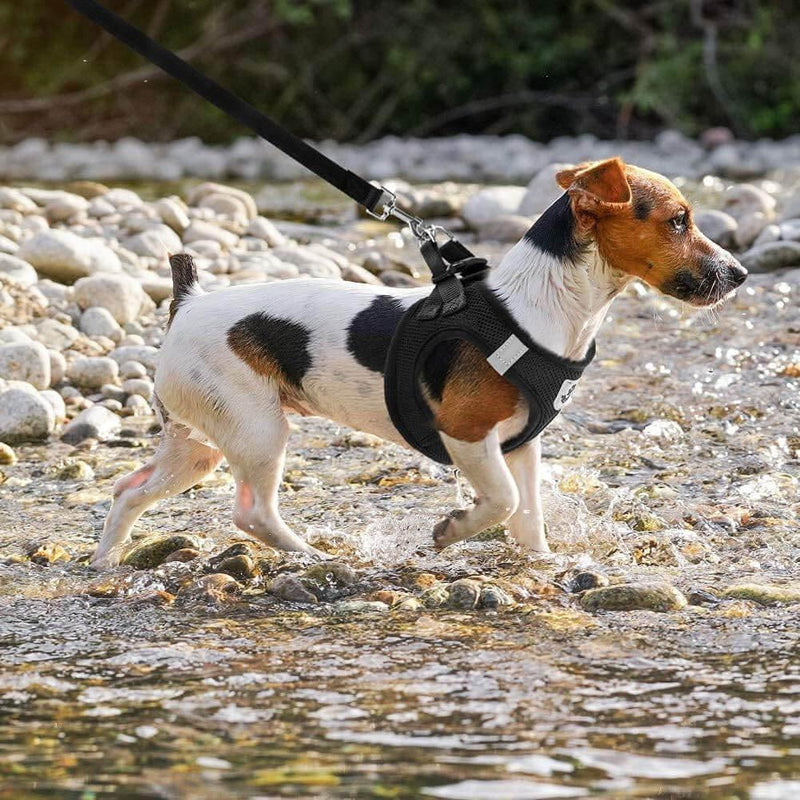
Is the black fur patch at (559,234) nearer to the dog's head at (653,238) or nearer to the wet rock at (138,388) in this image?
the dog's head at (653,238)

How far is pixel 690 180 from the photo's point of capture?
1263 cm

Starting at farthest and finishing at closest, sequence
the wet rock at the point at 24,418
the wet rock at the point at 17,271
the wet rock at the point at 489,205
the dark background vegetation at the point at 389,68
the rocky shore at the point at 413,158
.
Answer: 1. the dark background vegetation at the point at 389,68
2. the rocky shore at the point at 413,158
3. the wet rock at the point at 489,205
4. the wet rock at the point at 17,271
5. the wet rock at the point at 24,418

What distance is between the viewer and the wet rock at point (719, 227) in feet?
31.8

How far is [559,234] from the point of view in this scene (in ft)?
13.7

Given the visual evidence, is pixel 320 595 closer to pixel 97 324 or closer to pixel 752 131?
pixel 97 324

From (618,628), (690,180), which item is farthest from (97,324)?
(690,180)

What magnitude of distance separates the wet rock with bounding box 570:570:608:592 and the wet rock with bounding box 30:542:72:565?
1.71 meters

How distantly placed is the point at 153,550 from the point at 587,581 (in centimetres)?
144

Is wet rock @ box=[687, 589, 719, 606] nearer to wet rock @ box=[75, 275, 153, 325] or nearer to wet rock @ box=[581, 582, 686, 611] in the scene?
wet rock @ box=[581, 582, 686, 611]

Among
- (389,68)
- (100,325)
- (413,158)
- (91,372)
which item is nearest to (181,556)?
(91,372)

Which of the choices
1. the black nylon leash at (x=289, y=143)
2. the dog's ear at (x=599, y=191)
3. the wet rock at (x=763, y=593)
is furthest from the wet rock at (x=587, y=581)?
the dog's ear at (x=599, y=191)

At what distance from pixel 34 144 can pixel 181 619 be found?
468 inches

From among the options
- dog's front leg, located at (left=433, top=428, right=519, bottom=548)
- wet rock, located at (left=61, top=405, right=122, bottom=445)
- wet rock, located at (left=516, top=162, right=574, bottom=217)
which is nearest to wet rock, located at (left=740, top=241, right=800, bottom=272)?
wet rock, located at (left=516, top=162, right=574, bottom=217)

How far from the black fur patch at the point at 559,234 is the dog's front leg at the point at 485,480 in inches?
22.0
